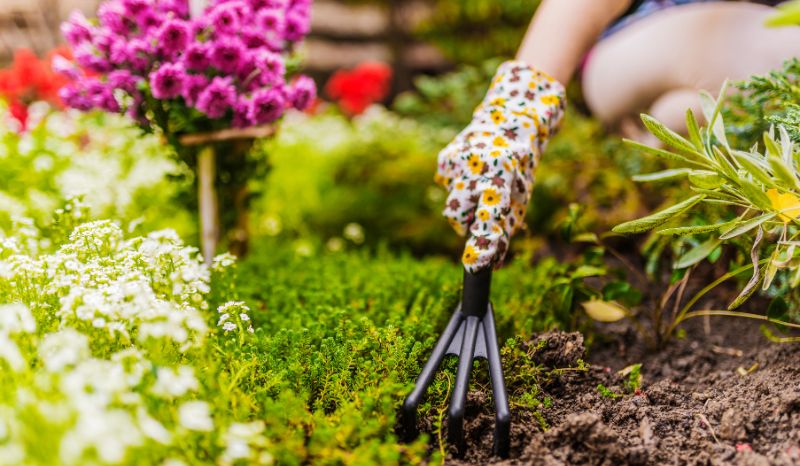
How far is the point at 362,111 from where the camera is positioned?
15.8 ft

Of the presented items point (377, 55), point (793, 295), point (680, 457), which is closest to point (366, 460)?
point (680, 457)

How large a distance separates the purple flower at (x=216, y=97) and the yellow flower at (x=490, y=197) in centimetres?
72

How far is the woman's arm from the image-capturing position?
1.64 meters

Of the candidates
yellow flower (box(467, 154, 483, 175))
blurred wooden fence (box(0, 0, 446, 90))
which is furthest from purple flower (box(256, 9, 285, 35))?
blurred wooden fence (box(0, 0, 446, 90))

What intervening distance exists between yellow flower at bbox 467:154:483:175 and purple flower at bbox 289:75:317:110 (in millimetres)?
630

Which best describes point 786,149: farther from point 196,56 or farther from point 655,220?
point 196,56

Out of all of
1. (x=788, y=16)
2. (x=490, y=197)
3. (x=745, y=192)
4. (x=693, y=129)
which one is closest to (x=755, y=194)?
(x=745, y=192)

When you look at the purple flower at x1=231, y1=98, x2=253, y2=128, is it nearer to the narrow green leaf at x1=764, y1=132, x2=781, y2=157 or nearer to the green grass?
the green grass

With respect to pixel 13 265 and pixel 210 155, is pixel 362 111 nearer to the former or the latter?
pixel 210 155

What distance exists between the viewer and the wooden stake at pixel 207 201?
6.15ft

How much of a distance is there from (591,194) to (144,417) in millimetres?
1966

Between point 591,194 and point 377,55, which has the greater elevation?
point 377,55

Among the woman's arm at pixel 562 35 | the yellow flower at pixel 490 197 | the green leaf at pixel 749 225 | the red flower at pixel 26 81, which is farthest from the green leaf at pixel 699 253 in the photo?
the red flower at pixel 26 81

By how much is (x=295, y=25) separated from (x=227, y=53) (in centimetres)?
29
